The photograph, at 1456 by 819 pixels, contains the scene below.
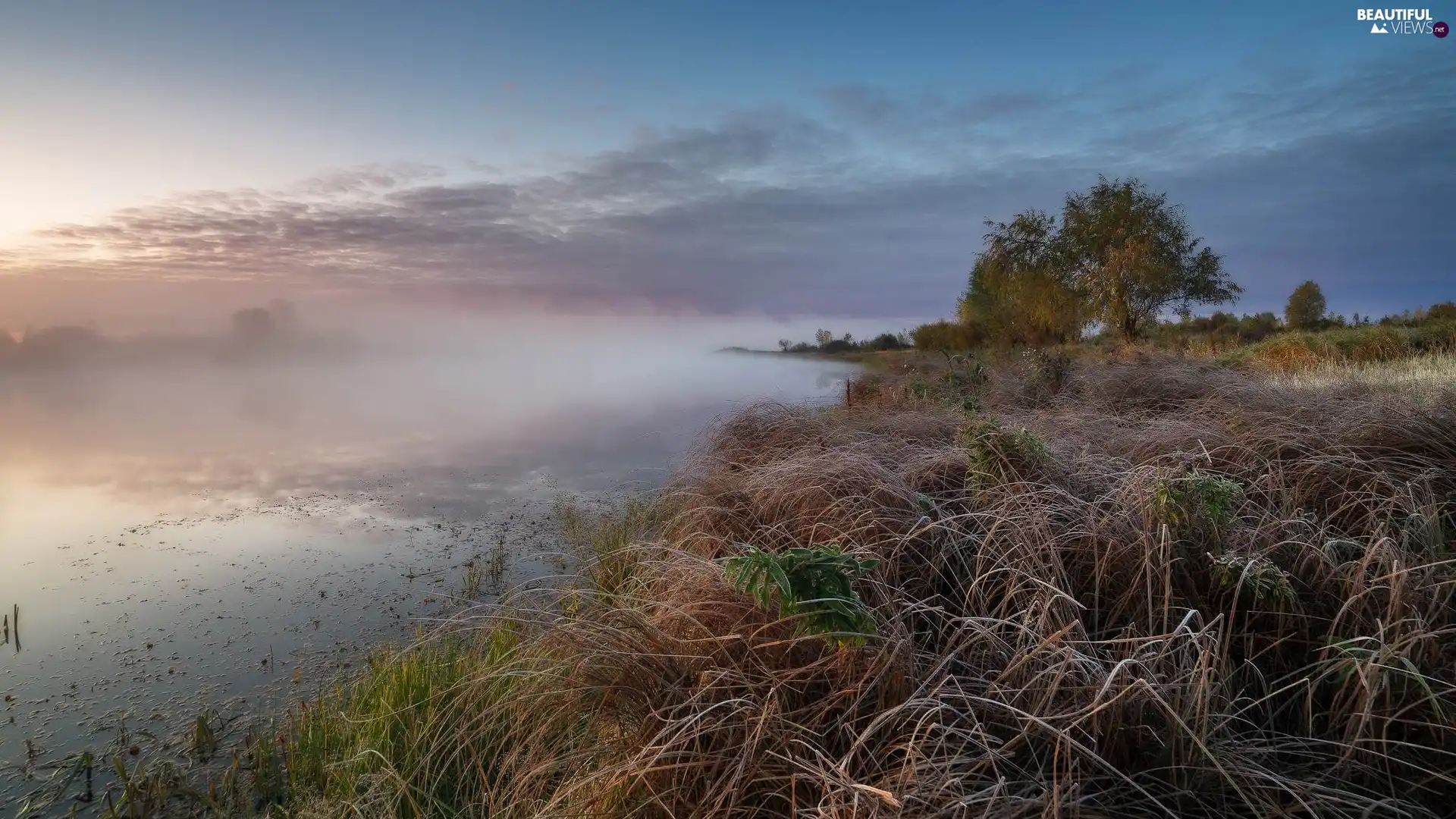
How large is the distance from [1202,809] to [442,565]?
22.9ft

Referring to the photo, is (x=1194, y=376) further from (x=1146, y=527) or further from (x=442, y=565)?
(x=442, y=565)

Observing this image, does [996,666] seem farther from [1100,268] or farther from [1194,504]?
[1100,268]

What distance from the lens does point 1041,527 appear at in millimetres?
3520

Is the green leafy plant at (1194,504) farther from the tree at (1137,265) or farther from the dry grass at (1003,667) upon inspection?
the tree at (1137,265)

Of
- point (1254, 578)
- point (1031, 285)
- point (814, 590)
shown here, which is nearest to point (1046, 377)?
point (1254, 578)

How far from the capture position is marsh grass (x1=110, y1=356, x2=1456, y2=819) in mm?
2143

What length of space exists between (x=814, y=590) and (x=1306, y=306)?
42.3 meters

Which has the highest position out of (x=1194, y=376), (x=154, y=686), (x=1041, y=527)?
(x=1194, y=376)

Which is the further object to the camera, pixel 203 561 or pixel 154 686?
pixel 203 561

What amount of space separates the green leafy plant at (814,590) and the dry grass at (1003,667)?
0.17 meters

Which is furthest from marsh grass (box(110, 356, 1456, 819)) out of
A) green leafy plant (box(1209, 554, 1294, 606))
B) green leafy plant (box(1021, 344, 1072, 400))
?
green leafy plant (box(1021, 344, 1072, 400))

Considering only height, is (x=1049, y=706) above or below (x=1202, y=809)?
above

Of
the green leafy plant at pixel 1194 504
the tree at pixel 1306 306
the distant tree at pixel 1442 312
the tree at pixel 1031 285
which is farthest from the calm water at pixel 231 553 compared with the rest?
the tree at pixel 1306 306

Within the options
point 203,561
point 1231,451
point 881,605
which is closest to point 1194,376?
point 1231,451
